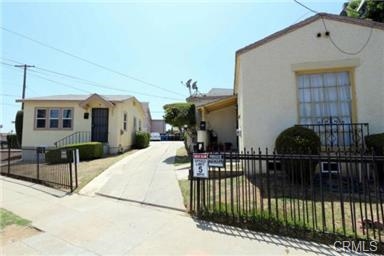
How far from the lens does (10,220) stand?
18.0 ft

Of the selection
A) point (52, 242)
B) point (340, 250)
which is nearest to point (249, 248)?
point (340, 250)

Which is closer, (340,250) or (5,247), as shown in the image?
(340,250)

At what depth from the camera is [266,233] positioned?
174 inches

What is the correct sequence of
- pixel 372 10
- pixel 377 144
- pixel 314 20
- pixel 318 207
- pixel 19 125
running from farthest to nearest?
pixel 19 125
pixel 372 10
pixel 314 20
pixel 377 144
pixel 318 207

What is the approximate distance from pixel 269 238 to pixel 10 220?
5571 millimetres

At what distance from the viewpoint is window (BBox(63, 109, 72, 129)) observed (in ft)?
54.2

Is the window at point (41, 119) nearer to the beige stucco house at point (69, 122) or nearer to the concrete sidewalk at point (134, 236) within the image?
the beige stucco house at point (69, 122)

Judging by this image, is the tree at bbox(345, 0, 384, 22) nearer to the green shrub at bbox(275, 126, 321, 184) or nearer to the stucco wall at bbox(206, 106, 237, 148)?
the stucco wall at bbox(206, 106, 237, 148)

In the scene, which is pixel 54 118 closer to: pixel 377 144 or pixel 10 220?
pixel 10 220

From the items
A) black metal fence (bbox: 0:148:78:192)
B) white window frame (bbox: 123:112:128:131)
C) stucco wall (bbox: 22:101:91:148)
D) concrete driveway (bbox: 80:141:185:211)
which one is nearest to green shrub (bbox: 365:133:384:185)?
concrete driveway (bbox: 80:141:185:211)

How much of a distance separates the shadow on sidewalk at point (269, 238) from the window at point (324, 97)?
5.07m

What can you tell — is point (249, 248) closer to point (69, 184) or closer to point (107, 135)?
point (69, 184)

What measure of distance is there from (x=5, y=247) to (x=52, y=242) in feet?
2.51

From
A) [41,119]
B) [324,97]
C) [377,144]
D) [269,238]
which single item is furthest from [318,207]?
[41,119]
